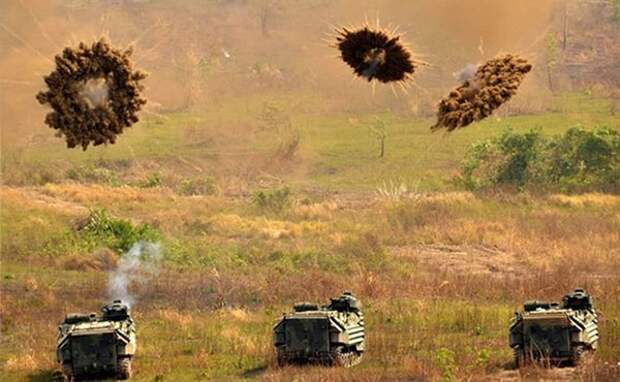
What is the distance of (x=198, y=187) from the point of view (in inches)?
4540

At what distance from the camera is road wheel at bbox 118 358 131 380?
1964 inches

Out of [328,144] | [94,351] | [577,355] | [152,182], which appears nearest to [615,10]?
[328,144]

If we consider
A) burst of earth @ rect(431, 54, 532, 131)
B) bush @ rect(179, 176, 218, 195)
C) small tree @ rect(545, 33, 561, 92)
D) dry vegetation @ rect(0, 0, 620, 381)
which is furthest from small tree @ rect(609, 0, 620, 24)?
burst of earth @ rect(431, 54, 532, 131)

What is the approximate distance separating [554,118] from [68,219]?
4157 cm

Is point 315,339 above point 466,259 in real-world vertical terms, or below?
below

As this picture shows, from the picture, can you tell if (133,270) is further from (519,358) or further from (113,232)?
(519,358)

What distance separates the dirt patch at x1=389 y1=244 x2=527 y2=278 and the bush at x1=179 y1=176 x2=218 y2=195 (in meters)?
27.9

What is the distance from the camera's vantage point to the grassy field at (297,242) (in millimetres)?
54531

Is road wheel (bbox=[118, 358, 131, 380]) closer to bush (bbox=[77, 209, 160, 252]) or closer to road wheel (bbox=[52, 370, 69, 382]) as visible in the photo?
road wheel (bbox=[52, 370, 69, 382])

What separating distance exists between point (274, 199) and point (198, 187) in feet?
34.8

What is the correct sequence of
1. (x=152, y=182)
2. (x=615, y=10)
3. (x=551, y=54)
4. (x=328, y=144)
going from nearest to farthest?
(x=551, y=54), (x=615, y=10), (x=152, y=182), (x=328, y=144)

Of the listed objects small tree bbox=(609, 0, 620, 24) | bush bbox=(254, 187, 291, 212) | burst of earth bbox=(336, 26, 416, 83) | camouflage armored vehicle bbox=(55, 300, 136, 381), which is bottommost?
camouflage armored vehicle bbox=(55, 300, 136, 381)

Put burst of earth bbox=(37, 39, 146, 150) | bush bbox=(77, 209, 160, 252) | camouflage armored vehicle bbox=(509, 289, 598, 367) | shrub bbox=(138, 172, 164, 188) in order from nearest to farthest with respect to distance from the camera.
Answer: burst of earth bbox=(37, 39, 146, 150) → camouflage armored vehicle bbox=(509, 289, 598, 367) → bush bbox=(77, 209, 160, 252) → shrub bbox=(138, 172, 164, 188)

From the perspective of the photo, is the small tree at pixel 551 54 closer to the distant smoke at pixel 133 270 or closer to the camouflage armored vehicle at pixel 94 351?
the distant smoke at pixel 133 270
